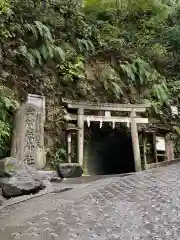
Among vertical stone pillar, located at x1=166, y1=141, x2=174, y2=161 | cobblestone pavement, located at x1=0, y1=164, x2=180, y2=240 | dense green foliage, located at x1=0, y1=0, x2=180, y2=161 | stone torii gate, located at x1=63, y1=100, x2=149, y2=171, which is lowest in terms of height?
cobblestone pavement, located at x1=0, y1=164, x2=180, y2=240

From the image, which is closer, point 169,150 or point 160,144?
point 160,144

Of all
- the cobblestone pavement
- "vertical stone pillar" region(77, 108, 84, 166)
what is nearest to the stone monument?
"vertical stone pillar" region(77, 108, 84, 166)

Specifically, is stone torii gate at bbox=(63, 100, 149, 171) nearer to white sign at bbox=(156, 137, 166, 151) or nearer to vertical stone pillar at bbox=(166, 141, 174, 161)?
white sign at bbox=(156, 137, 166, 151)

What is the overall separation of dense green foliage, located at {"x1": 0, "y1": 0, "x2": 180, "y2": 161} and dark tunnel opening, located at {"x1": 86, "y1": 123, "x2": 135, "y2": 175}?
1.32 m

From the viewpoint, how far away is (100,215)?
17.0 ft

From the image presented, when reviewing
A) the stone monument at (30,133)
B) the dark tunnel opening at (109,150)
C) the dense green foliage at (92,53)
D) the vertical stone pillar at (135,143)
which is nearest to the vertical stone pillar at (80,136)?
the dense green foliage at (92,53)

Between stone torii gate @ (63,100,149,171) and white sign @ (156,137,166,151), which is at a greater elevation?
stone torii gate @ (63,100,149,171)

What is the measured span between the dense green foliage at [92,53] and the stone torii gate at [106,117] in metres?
0.60

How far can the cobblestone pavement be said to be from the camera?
430cm

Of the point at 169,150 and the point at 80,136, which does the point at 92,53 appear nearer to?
the point at 80,136

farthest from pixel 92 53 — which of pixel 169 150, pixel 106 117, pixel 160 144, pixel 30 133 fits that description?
pixel 30 133

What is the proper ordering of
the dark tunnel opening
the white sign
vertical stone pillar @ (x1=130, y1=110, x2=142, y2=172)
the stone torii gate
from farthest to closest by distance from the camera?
1. the white sign
2. the dark tunnel opening
3. vertical stone pillar @ (x1=130, y1=110, x2=142, y2=172)
4. the stone torii gate

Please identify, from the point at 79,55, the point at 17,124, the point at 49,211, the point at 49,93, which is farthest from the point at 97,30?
the point at 49,211

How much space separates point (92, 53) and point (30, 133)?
5892 mm
